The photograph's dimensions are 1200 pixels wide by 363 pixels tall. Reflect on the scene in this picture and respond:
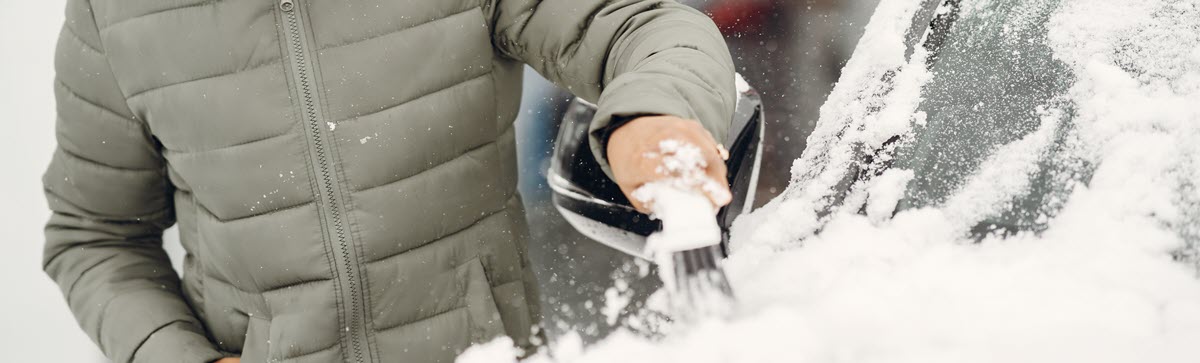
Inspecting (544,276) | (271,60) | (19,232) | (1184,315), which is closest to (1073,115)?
(1184,315)

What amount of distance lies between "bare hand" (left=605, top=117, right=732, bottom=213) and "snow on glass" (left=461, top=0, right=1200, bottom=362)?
0.23 meters

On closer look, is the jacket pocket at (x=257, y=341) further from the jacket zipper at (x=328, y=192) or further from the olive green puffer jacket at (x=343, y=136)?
the jacket zipper at (x=328, y=192)

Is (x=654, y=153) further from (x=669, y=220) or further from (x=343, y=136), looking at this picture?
(x=343, y=136)

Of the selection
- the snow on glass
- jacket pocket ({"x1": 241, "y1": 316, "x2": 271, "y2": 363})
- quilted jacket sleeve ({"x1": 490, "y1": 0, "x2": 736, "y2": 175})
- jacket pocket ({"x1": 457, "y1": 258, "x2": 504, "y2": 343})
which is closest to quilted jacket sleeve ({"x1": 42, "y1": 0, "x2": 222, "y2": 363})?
jacket pocket ({"x1": 241, "y1": 316, "x2": 271, "y2": 363})

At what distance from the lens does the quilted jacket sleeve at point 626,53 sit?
2.75 ft

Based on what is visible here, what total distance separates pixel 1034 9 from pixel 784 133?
360 millimetres

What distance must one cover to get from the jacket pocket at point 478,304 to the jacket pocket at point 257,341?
316 mm

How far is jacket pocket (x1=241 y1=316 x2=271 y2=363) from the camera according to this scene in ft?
4.11

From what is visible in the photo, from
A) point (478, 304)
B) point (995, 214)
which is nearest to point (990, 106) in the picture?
point (995, 214)

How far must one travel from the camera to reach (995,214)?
0.93m

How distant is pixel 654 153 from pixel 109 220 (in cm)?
117

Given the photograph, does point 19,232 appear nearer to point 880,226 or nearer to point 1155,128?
point 880,226

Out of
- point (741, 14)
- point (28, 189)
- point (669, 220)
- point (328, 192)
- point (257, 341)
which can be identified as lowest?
point (28, 189)

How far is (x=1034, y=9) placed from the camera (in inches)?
39.2
